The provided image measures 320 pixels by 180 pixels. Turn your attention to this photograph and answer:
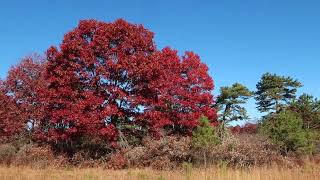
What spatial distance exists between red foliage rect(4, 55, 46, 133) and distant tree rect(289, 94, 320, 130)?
964 inches

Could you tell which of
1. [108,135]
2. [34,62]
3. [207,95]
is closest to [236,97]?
[207,95]

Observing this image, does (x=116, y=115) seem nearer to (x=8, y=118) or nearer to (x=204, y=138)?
(x=204, y=138)

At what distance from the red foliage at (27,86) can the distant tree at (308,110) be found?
24.5 m

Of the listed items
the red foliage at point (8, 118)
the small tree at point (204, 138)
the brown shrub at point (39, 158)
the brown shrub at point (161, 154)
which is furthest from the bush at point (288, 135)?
the red foliage at point (8, 118)

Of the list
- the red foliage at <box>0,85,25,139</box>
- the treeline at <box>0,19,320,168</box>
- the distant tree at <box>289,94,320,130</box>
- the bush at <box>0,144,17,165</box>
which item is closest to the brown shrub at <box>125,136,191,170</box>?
the treeline at <box>0,19,320,168</box>

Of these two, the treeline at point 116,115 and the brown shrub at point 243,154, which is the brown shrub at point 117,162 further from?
the brown shrub at point 243,154

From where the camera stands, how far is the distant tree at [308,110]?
44812 mm

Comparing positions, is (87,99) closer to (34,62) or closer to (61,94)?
(61,94)

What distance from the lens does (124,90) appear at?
25938mm

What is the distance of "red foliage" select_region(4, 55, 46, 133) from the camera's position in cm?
3381

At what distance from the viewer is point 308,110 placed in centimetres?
4541

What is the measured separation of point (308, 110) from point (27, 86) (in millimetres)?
26851

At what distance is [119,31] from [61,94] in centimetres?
488

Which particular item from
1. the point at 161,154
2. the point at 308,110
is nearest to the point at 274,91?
the point at 308,110
